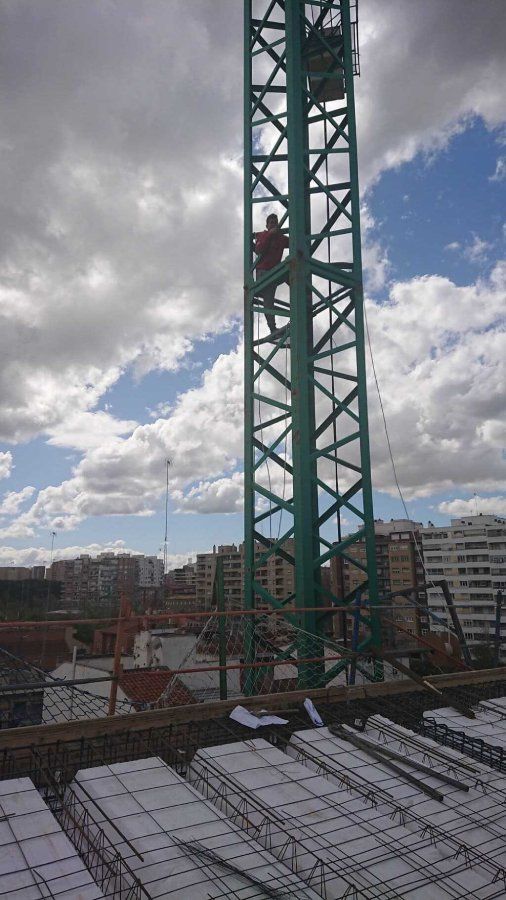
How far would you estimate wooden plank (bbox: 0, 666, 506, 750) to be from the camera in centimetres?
362

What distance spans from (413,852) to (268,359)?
295 inches

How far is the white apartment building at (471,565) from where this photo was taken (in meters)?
66.9

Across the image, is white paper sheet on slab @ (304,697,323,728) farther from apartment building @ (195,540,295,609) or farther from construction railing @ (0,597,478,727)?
apartment building @ (195,540,295,609)

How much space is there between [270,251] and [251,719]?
7502 mm

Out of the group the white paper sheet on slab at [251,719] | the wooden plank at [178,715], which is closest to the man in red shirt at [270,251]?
the wooden plank at [178,715]

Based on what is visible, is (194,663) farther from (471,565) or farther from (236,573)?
(236,573)

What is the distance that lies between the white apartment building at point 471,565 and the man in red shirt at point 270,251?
61.0 metres

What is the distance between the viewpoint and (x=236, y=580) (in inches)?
3935

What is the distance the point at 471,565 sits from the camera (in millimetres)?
72375

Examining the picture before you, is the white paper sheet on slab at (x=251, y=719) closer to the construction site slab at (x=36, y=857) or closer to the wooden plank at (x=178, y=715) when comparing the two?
the wooden plank at (x=178, y=715)

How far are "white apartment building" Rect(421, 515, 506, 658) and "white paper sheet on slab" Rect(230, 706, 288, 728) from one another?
6478cm

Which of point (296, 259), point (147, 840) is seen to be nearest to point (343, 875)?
point (147, 840)

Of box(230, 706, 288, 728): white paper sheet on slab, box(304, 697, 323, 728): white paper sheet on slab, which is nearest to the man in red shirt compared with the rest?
box(304, 697, 323, 728): white paper sheet on slab

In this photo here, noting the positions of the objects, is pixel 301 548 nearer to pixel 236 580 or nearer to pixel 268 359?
pixel 268 359
